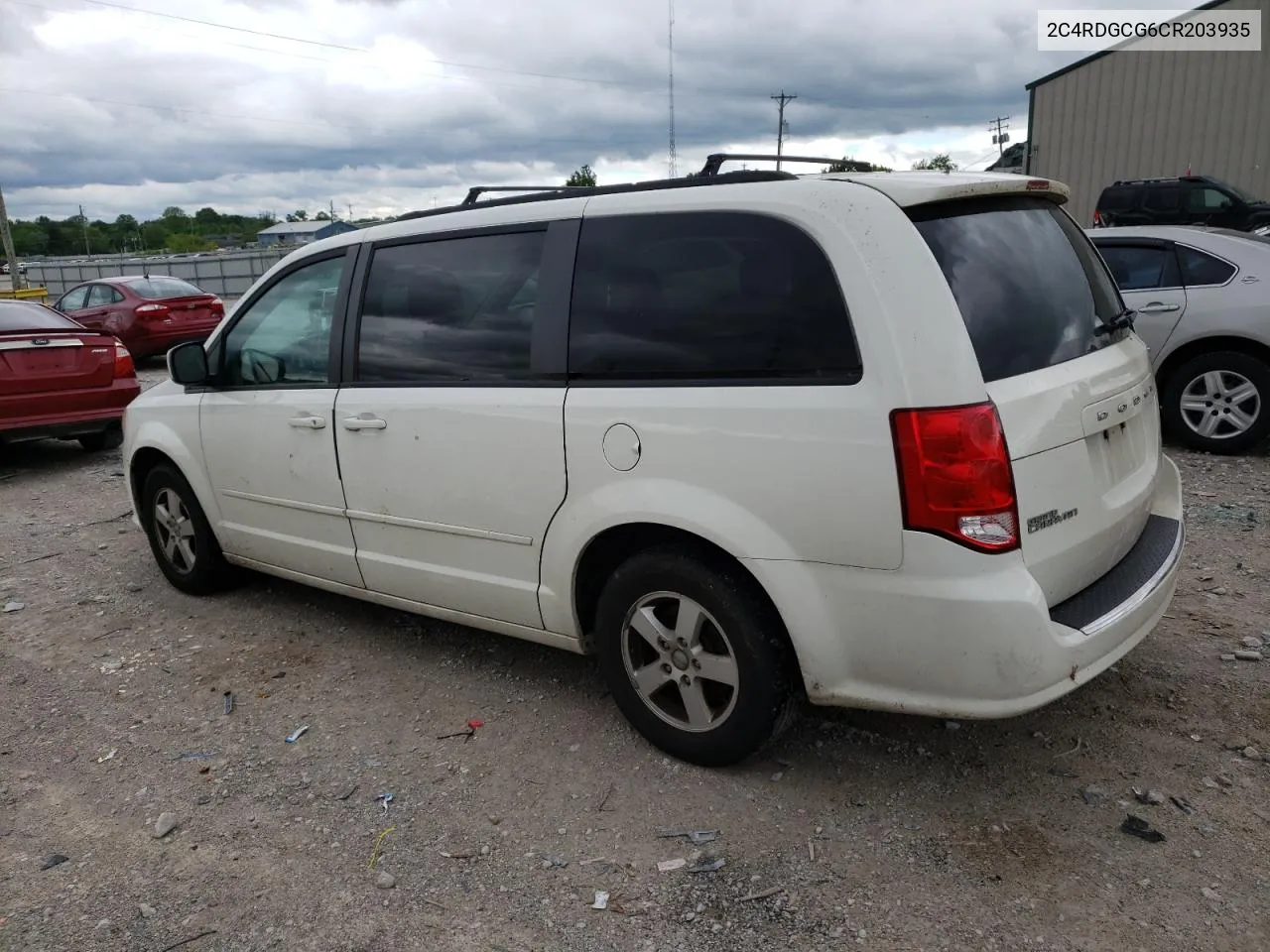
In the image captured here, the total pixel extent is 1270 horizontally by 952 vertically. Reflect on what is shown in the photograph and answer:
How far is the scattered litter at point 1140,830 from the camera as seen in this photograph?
2693mm

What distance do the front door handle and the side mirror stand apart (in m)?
1.16

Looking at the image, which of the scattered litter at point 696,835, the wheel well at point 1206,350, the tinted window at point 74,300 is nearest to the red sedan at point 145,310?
the tinted window at point 74,300

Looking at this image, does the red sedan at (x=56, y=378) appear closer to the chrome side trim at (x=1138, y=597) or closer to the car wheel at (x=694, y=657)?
the car wheel at (x=694, y=657)

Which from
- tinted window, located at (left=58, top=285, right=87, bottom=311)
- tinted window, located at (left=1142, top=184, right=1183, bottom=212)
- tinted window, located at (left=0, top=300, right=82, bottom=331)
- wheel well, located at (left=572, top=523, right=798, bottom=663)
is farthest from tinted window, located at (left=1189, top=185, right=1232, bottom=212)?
tinted window, located at (left=58, top=285, right=87, bottom=311)

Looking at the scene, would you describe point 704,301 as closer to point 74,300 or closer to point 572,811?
point 572,811

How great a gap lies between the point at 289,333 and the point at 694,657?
8.08 feet

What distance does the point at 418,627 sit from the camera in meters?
4.54

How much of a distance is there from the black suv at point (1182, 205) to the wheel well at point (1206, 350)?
11.8 m

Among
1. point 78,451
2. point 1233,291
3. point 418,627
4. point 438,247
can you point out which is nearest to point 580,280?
point 438,247

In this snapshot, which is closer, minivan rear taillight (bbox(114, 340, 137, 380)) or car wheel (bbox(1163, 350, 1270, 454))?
car wheel (bbox(1163, 350, 1270, 454))

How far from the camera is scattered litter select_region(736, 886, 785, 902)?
2.56m

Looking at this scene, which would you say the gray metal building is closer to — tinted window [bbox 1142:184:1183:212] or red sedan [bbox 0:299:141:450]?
tinted window [bbox 1142:184:1183:212]

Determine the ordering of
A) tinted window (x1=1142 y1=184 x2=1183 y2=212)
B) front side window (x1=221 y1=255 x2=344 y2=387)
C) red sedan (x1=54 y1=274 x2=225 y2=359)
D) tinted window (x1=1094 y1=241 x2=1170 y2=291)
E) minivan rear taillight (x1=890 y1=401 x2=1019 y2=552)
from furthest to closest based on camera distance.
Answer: tinted window (x1=1142 y1=184 x2=1183 y2=212)
red sedan (x1=54 y1=274 x2=225 y2=359)
tinted window (x1=1094 y1=241 x2=1170 y2=291)
front side window (x1=221 y1=255 x2=344 y2=387)
minivan rear taillight (x1=890 y1=401 x2=1019 y2=552)

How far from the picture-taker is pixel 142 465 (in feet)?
17.0
